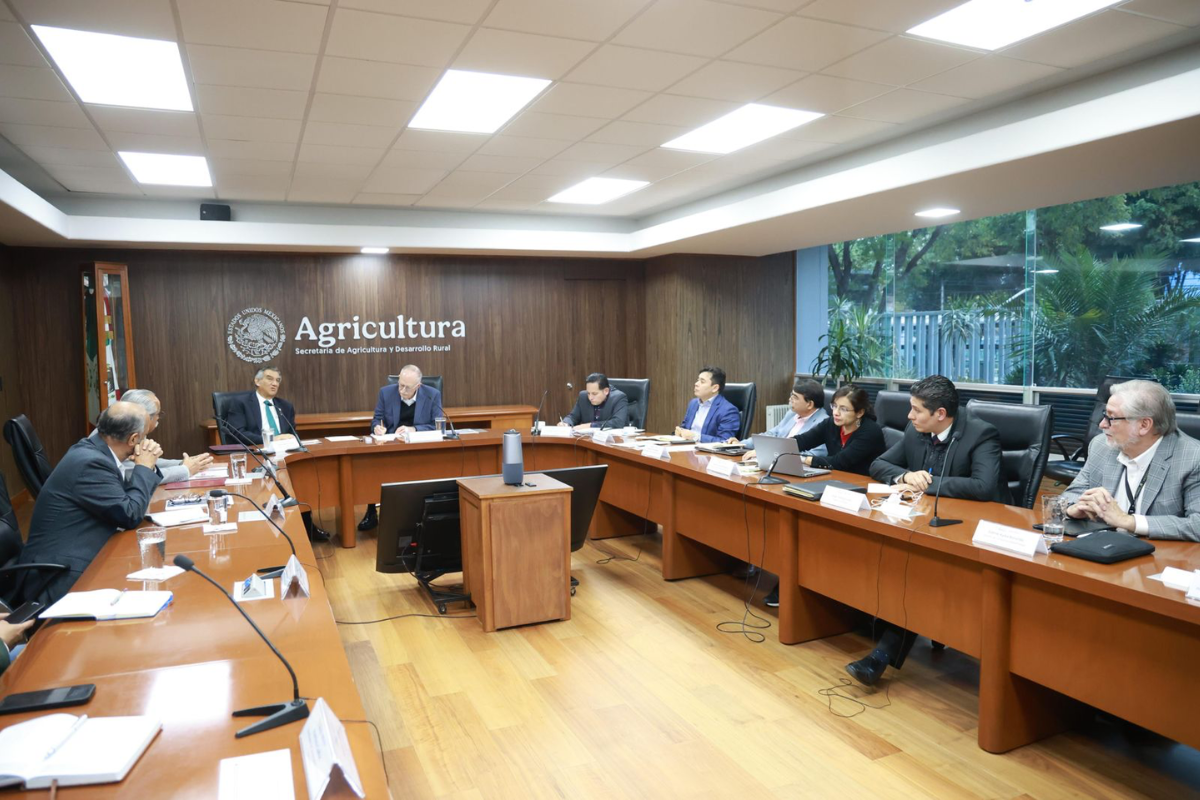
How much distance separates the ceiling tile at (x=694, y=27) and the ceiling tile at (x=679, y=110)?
668 mm

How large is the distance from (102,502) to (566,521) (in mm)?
1920

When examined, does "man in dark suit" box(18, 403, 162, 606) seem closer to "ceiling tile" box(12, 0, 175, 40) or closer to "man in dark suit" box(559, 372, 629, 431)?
"ceiling tile" box(12, 0, 175, 40)

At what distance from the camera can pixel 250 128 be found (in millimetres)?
4445

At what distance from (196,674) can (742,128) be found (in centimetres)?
417

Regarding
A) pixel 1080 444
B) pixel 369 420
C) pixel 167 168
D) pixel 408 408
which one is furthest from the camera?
pixel 369 420

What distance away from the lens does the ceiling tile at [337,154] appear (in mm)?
4945

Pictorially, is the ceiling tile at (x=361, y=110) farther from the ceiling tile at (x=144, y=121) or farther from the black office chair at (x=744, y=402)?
the black office chair at (x=744, y=402)

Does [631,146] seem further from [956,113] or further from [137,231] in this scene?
[137,231]

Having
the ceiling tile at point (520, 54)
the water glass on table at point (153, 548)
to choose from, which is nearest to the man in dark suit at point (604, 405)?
the ceiling tile at point (520, 54)

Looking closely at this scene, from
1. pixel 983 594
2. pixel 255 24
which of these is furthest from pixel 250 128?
pixel 983 594

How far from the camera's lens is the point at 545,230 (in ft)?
25.8

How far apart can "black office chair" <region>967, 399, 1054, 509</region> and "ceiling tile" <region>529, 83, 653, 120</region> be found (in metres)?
2.29

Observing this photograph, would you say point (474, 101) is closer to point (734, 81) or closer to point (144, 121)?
point (734, 81)

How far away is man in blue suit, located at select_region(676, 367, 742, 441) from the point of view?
530 cm
